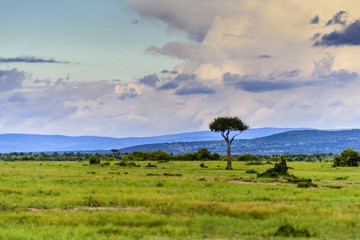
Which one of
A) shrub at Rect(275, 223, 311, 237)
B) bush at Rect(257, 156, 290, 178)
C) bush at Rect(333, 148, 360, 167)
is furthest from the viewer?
bush at Rect(333, 148, 360, 167)

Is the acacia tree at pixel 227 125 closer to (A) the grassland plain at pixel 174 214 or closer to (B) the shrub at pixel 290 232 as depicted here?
(A) the grassland plain at pixel 174 214

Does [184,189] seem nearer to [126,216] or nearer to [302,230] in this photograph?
[126,216]

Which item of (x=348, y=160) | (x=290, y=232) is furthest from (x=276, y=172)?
(x=348, y=160)

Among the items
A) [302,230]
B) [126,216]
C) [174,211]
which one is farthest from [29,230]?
[302,230]

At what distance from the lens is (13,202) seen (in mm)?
25656

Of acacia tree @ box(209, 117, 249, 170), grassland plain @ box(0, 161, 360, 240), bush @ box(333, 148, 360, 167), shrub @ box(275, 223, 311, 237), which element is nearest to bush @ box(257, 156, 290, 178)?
grassland plain @ box(0, 161, 360, 240)

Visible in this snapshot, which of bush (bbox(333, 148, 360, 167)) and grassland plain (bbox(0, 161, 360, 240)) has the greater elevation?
bush (bbox(333, 148, 360, 167))

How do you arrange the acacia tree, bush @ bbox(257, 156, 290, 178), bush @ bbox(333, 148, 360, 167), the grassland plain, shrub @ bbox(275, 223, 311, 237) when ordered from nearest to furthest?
shrub @ bbox(275, 223, 311, 237) < the grassland plain < bush @ bbox(257, 156, 290, 178) < the acacia tree < bush @ bbox(333, 148, 360, 167)

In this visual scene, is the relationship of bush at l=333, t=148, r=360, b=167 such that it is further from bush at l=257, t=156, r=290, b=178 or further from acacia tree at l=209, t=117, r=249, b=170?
bush at l=257, t=156, r=290, b=178

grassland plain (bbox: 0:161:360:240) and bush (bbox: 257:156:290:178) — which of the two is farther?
bush (bbox: 257:156:290:178)

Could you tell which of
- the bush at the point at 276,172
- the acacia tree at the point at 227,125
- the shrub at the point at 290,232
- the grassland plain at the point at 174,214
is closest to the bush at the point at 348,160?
the acacia tree at the point at 227,125

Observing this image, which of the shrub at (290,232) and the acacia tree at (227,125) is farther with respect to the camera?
the acacia tree at (227,125)

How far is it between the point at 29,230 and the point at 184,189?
15.6 meters

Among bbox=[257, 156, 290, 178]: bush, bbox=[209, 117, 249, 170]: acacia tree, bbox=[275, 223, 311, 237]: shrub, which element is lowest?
bbox=[275, 223, 311, 237]: shrub
